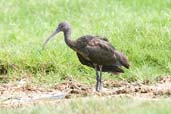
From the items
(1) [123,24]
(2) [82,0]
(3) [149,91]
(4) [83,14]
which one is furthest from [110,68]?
(2) [82,0]

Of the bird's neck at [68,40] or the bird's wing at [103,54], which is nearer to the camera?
the bird's wing at [103,54]

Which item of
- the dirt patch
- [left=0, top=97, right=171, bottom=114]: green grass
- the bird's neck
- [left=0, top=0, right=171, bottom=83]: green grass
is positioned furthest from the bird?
[left=0, top=97, right=171, bottom=114]: green grass

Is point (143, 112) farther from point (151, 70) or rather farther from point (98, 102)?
point (151, 70)

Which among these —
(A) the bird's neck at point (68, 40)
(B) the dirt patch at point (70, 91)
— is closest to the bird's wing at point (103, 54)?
(A) the bird's neck at point (68, 40)

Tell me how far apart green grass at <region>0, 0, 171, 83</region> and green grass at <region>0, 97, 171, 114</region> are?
2645 mm

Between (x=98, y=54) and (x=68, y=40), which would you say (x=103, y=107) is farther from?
(x=68, y=40)

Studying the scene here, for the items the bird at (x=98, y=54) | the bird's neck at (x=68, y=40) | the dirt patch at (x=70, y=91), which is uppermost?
the bird's neck at (x=68, y=40)

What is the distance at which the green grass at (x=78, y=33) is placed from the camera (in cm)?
1259

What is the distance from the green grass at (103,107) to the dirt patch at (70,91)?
0.68 metres

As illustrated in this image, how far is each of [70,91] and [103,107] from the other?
191cm

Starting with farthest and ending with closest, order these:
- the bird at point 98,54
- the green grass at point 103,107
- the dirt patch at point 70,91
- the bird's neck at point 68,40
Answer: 1. the bird's neck at point 68,40
2. the bird at point 98,54
3. the dirt patch at point 70,91
4. the green grass at point 103,107

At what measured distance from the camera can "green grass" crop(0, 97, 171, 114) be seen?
8.69 metres

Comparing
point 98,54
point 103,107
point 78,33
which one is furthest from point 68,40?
point 78,33

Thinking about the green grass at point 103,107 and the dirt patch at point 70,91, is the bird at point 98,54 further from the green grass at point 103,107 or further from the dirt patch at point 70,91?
the green grass at point 103,107
